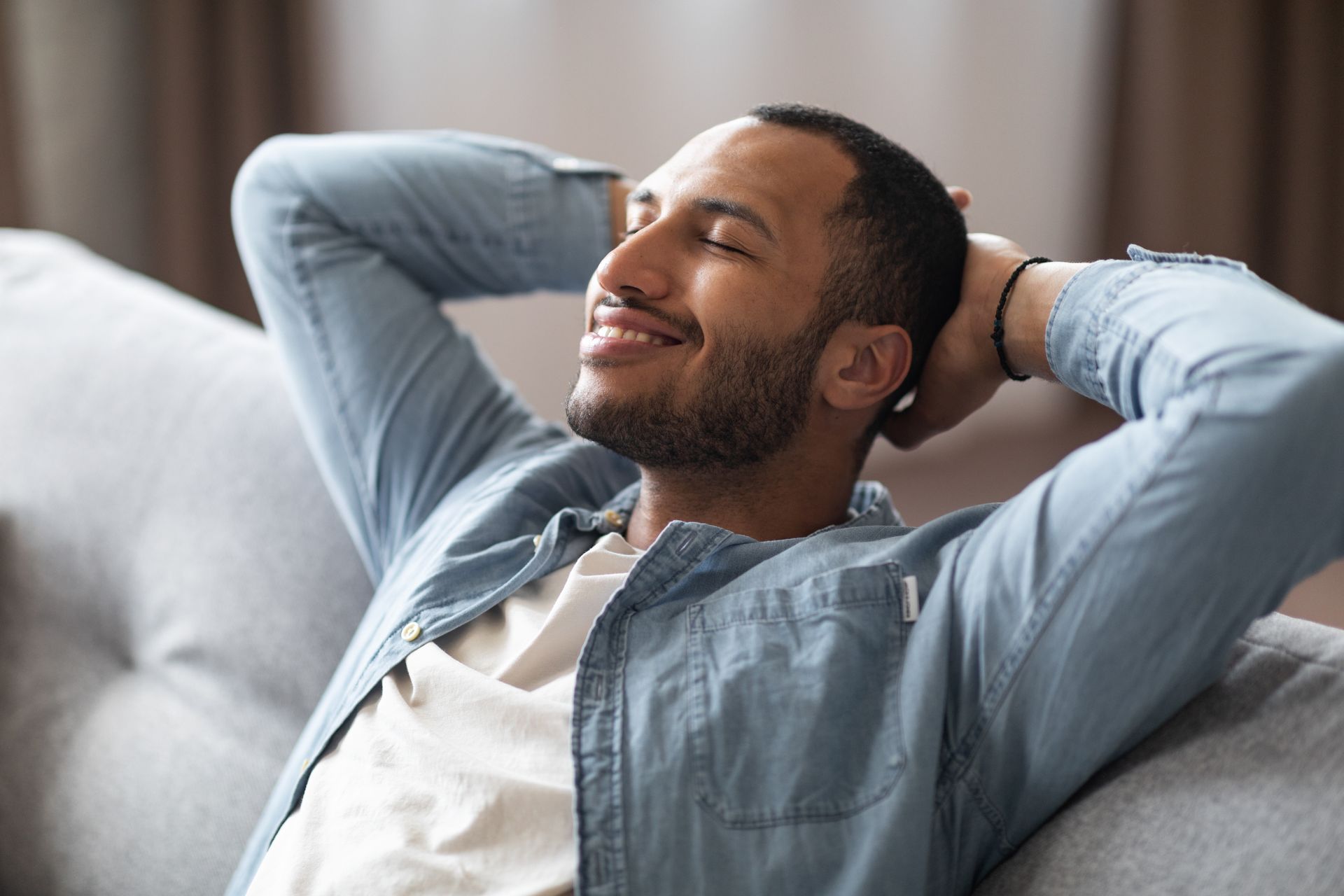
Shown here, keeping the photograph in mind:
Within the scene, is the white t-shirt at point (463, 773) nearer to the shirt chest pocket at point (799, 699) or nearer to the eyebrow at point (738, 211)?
the shirt chest pocket at point (799, 699)

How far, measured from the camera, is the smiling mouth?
1.21m

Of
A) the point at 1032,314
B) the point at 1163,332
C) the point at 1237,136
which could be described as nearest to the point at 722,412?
the point at 1032,314

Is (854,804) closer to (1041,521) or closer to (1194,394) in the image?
(1041,521)

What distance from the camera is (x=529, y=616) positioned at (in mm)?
1132

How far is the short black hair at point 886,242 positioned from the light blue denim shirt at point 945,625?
0.23 meters

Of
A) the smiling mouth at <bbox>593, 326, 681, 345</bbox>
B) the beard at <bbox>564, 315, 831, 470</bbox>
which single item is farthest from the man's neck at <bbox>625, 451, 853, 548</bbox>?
the smiling mouth at <bbox>593, 326, 681, 345</bbox>

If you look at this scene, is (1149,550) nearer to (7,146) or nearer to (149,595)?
(149,595)

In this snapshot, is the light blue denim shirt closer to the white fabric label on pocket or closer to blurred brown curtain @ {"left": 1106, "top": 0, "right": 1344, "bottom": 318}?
the white fabric label on pocket

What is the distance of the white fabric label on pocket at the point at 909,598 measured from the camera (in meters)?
0.97

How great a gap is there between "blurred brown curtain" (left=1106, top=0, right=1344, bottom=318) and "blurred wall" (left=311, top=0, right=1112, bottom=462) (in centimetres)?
12

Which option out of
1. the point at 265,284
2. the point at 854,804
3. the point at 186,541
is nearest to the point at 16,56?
the point at 265,284

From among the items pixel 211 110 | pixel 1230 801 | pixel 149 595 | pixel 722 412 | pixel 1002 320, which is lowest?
pixel 149 595

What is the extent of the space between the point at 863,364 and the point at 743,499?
20 centimetres

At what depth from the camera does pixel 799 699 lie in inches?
36.7
